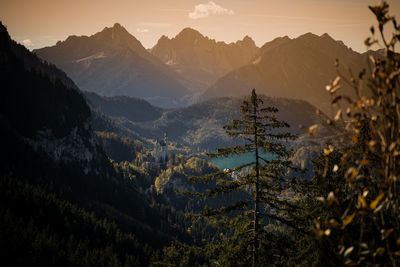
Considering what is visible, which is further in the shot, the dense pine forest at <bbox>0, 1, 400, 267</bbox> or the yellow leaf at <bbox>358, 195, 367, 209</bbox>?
the dense pine forest at <bbox>0, 1, 400, 267</bbox>

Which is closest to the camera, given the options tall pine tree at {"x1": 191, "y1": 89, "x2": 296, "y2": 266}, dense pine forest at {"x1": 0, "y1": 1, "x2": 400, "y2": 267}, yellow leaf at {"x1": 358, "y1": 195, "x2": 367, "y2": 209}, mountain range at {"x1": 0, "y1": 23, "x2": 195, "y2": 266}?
yellow leaf at {"x1": 358, "y1": 195, "x2": 367, "y2": 209}

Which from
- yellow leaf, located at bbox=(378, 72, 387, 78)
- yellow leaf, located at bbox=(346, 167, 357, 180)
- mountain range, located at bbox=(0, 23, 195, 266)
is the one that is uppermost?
yellow leaf, located at bbox=(378, 72, 387, 78)

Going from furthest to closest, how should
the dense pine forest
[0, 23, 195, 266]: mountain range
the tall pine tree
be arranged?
[0, 23, 195, 266]: mountain range
the tall pine tree
the dense pine forest

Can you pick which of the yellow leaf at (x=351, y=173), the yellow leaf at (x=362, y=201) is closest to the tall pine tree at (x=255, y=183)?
the yellow leaf at (x=351, y=173)

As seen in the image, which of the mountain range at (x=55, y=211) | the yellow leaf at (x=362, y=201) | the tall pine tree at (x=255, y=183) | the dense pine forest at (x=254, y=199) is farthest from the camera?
the mountain range at (x=55, y=211)

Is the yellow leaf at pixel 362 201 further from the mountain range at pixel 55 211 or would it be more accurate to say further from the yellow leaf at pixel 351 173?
the mountain range at pixel 55 211

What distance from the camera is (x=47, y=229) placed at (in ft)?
310

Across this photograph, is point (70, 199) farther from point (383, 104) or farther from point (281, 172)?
point (383, 104)

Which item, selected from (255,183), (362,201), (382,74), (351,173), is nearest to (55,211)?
(255,183)

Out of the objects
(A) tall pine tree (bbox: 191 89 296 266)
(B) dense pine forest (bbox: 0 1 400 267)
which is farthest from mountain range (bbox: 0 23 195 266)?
(A) tall pine tree (bbox: 191 89 296 266)

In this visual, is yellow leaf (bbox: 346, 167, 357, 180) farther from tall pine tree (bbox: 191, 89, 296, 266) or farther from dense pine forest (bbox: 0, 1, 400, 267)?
tall pine tree (bbox: 191, 89, 296, 266)

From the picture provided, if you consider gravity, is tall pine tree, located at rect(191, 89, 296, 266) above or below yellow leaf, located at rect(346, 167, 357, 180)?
below

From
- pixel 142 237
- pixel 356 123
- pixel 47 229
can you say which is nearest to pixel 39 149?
pixel 142 237

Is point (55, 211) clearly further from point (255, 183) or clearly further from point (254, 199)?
point (255, 183)
